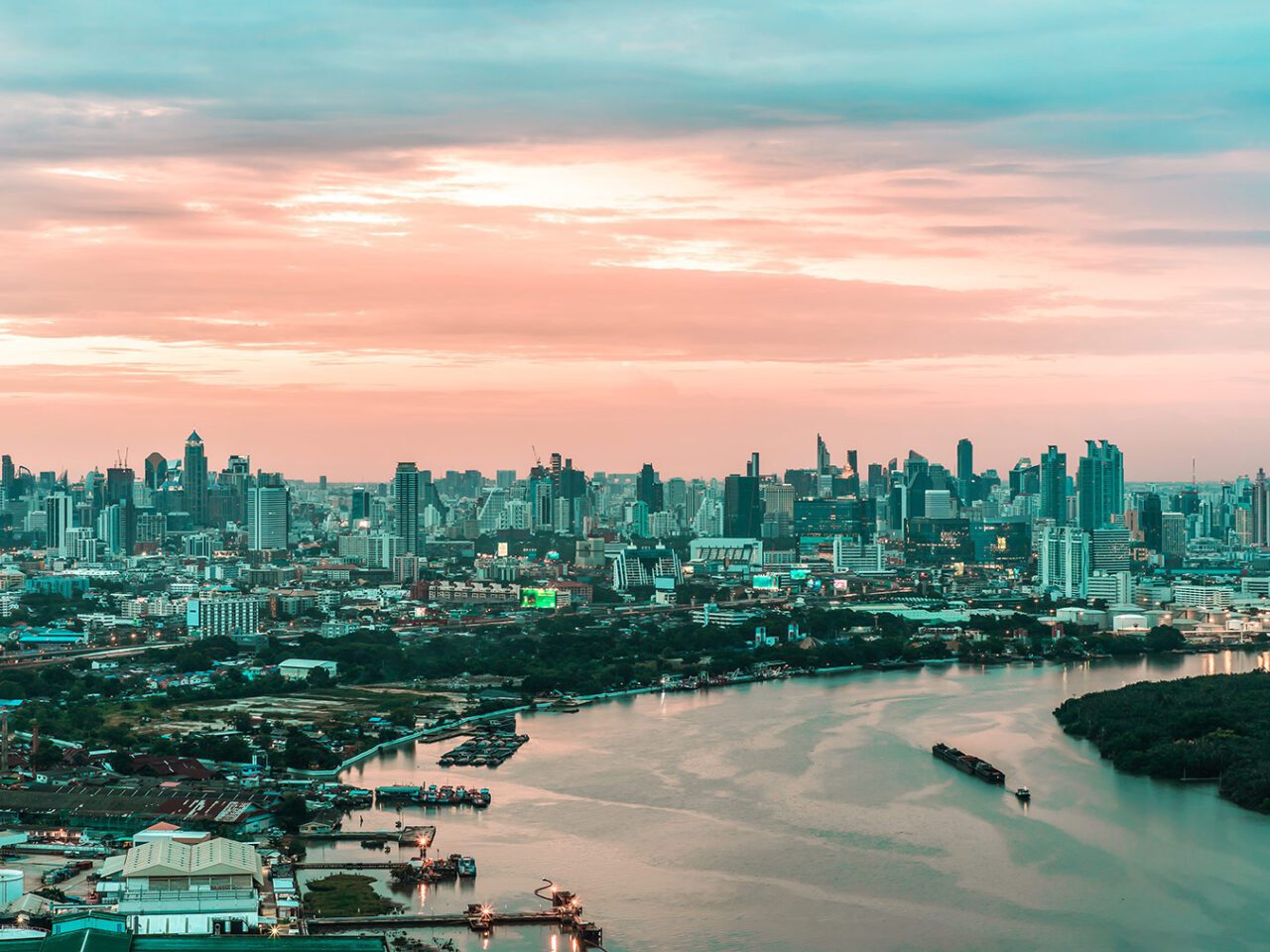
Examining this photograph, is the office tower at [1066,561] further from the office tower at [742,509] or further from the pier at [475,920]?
the pier at [475,920]

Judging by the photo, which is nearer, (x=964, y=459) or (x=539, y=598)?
(x=539, y=598)

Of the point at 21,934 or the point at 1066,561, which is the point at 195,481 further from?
the point at 21,934

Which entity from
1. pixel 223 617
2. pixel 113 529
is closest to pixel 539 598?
pixel 223 617

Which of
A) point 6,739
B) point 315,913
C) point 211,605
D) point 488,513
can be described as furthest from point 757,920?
point 488,513

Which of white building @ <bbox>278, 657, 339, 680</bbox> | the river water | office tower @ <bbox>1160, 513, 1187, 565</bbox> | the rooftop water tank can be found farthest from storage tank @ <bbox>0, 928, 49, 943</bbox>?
office tower @ <bbox>1160, 513, 1187, 565</bbox>

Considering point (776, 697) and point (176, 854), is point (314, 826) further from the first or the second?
point (776, 697)

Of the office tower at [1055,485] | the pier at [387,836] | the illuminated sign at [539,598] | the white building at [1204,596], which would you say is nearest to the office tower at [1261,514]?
the office tower at [1055,485]
